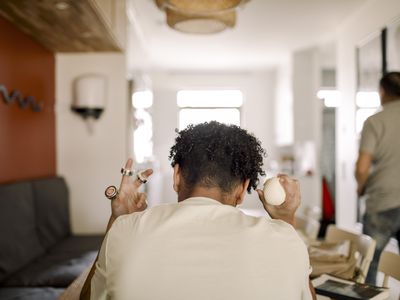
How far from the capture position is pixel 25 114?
310 cm

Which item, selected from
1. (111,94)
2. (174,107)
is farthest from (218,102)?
(111,94)

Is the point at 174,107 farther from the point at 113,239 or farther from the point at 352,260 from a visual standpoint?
the point at 113,239

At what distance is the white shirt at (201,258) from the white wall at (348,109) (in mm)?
3529

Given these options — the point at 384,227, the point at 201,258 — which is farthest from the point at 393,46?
the point at 201,258

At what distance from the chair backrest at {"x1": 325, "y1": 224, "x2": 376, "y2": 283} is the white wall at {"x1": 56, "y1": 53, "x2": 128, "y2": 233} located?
2062 mm

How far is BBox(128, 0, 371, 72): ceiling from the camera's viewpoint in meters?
4.25

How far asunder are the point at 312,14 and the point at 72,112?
271 centimetres

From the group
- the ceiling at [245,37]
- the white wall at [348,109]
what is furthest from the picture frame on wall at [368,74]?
the ceiling at [245,37]

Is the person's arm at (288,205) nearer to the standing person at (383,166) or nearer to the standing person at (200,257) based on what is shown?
the standing person at (200,257)

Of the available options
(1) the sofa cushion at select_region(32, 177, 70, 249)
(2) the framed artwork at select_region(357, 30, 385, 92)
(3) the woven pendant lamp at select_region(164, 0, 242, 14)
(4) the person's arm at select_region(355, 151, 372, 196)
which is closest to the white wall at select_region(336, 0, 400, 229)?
(2) the framed artwork at select_region(357, 30, 385, 92)

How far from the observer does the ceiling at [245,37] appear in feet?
14.0

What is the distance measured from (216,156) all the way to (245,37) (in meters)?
4.53

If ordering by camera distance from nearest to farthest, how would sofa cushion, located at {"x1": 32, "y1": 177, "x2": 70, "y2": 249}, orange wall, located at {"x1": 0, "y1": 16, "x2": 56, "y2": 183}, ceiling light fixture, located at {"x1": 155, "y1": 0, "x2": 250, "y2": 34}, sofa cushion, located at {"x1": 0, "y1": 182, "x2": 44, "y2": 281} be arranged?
ceiling light fixture, located at {"x1": 155, "y1": 0, "x2": 250, "y2": 34} < sofa cushion, located at {"x1": 0, "y1": 182, "x2": 44, "y2": 281} < orange wall, located at {"x1": 0, "y1": 16, "x2": 56, "y2": 183} < sofa cushion, located at {"x1": 32, "y1": 177, "x2": 70, "y2": 249}

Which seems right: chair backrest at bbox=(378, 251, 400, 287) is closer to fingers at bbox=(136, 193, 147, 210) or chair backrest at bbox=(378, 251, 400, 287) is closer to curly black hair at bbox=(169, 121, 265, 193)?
curly black hair at bbox=(169, 121, 265, 193)
